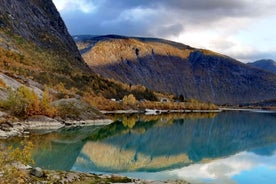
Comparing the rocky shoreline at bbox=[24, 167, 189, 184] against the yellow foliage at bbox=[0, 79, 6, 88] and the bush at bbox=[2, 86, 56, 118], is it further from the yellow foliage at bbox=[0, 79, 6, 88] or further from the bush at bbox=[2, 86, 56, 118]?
the yellow foliage at bbox=[0, 79, 6, 88]

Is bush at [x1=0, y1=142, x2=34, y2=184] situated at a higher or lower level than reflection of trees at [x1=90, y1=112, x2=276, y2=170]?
higher

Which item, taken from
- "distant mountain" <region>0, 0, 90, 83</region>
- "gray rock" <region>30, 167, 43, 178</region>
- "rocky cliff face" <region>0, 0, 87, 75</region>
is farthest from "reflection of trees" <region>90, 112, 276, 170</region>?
"rocky cliff face" <region>0, 0, 87, 75</region>

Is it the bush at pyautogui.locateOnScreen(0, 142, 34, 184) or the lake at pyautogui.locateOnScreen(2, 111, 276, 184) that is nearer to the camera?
the bush at pyautogui.locateOnScreen(0, 142, 34, 184)

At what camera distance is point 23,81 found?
90.6 m

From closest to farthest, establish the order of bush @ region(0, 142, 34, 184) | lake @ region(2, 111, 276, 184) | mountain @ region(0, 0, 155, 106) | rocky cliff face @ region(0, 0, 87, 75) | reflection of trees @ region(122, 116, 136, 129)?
bush @ region(0, 142, 34, 184) → lake @ region(2, 111, 276, 184) → reflection of trees @ region(122, 116, 136, 129) → mountain @ region(0, 0, 155, 106) → rocky cliff face @ region(0, 0, 87, 75)

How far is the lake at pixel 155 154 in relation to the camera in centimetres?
4034

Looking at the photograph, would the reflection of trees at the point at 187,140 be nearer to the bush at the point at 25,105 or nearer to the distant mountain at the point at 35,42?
the bush at the point at 25,105

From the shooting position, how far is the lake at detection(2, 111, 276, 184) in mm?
40344

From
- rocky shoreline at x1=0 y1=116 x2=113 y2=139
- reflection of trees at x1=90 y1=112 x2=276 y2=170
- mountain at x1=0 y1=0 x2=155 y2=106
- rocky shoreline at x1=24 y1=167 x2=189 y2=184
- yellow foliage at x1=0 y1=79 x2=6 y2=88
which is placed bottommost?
reflection of trees at x1=90 y1=112 x2=276 y2=170

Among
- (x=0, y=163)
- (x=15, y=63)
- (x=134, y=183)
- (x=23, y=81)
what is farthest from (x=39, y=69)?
(x=0, y=163)

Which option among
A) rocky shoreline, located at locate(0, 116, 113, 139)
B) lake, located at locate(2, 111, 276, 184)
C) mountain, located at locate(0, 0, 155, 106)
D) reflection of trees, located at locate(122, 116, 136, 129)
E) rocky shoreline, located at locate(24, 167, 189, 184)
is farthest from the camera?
mountain, located at locate(0, 0, 155, 106)

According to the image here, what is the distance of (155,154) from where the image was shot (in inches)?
2318

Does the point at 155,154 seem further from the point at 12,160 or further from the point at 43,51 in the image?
the point at 43,51

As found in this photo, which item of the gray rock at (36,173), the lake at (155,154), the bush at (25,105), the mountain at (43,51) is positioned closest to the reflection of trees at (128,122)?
the lake at (155,154)
